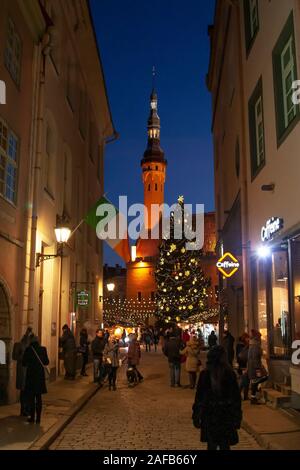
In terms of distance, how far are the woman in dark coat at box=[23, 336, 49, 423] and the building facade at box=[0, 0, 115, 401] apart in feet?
7.95

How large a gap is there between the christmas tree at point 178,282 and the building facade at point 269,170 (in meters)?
25.5

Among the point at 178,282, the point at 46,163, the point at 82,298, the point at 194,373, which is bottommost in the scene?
the point at 194,373

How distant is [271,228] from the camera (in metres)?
13.8

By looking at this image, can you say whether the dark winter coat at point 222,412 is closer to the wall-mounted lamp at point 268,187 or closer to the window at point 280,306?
the window at point 280,306

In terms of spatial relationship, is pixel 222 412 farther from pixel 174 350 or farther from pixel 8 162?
pixel 174 350

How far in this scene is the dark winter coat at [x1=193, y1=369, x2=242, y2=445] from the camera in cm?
630

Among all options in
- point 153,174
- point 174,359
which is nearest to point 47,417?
point 174,359

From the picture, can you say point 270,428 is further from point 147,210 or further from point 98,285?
point 147,210

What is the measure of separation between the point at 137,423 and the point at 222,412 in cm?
548

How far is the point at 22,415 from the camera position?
36.8 ft

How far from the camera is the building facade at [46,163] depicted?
13.3m

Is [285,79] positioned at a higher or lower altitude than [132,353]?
higher

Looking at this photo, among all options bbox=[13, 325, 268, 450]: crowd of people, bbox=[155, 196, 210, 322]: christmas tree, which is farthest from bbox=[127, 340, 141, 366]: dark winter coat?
bbox=[155, 196, 210, 322]: christmas tree

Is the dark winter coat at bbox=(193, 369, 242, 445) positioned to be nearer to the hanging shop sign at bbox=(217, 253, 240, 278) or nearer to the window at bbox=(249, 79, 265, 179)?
the window at bbox=(249, 79, 265, 179)
